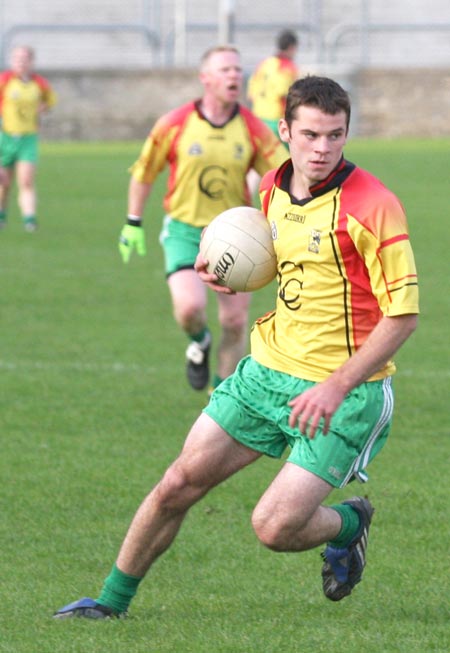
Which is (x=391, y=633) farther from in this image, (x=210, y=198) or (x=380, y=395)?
(x=210, y=198)

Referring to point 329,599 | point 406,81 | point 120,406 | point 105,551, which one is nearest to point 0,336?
point 120,406

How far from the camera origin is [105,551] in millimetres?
6406

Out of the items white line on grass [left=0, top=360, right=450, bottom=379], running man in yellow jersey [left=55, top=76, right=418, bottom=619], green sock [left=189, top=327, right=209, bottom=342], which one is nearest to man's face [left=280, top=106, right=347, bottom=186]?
running man in yellow jersey [left=55, top=76, right=418, bottom=619]

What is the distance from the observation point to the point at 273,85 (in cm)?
2325

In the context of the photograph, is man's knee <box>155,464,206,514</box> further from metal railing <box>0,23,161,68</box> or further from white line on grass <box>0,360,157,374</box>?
metal railing <box>0,23,161,68</box>

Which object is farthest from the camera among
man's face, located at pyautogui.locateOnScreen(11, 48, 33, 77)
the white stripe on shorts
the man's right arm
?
man's face, located at pyautogui.locateOnScreen(11, 48, 33, 77)

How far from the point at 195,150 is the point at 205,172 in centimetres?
16

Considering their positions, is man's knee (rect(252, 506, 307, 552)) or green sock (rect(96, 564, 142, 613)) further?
green sock (rect(96, 564, 142, 613))

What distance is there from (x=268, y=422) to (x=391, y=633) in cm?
90

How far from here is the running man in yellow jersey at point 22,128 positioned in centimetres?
1894

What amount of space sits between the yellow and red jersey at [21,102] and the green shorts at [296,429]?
14620 millimetres

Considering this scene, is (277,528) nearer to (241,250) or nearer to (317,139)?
(241,250)

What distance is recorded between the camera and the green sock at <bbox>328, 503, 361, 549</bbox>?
18.1 ft

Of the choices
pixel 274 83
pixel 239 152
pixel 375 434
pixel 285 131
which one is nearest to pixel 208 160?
pixel 239 152
